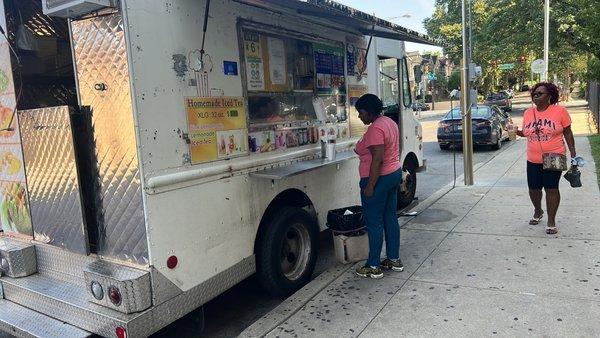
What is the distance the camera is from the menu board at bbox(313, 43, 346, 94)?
4982 mm

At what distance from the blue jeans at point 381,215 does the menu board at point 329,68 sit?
3.88 feet

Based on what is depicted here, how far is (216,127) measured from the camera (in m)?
3.61

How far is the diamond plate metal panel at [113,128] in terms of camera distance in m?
3.04

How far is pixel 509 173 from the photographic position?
33.0 feet

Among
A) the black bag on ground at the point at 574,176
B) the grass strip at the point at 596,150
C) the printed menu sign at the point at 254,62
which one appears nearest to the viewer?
the printed menu sign at the point at 254,62

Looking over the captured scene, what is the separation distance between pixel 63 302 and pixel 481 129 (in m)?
14.2

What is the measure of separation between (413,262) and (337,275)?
33.7 inches

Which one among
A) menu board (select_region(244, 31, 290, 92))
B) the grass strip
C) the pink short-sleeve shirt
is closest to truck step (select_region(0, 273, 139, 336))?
menu board (select_region(244, 31, 290, 92))

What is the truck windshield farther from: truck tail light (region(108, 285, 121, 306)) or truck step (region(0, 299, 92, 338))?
→ truck step (region(0, 299, 92, 338))

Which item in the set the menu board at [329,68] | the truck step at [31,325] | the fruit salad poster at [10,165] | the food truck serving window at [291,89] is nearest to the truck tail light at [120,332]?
the truck step at [31,325]

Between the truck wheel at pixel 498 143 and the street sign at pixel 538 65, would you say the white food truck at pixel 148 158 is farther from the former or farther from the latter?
the street sign at pixel 538 65

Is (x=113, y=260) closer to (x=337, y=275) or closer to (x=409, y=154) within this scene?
(x=337, y=275)

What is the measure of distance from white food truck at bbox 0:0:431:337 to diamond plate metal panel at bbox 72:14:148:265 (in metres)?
0.01

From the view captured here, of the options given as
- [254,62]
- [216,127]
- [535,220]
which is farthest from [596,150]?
[216,127]
